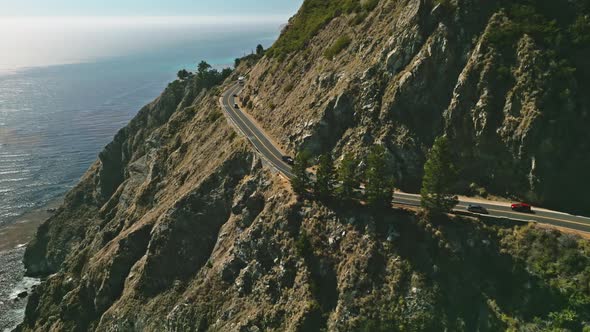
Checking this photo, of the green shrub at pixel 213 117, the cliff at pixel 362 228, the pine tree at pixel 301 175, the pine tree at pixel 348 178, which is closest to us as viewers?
the cliff at pixel 362 228

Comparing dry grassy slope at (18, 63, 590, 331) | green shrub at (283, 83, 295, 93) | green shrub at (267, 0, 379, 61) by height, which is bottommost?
dry grassy slope at (18, 63, 590, 331)

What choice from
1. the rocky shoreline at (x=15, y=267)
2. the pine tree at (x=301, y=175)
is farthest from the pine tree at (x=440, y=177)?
the rocky shoreline at (x=15, y=267)

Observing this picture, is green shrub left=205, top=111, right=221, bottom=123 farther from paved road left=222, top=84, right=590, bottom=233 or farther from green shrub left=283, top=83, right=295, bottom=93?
green shrub left=283, top=83, right=295, bottom=93

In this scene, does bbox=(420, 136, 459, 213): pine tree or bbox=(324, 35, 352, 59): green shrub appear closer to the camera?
bbox=(420, 136, 459, 213): pine tree

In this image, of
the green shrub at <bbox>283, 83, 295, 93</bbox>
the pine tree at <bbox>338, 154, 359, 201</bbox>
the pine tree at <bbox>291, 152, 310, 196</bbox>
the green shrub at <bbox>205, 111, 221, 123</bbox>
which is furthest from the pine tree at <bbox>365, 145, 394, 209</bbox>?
the green shrub at <bbox>205, 111, 221, 123</bbox>

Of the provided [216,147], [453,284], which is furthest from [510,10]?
[216,147]

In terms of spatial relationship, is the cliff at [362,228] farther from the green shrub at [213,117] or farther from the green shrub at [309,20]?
the green shrub at [213,117]

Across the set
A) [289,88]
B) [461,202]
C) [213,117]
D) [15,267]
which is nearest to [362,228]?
[461,202]

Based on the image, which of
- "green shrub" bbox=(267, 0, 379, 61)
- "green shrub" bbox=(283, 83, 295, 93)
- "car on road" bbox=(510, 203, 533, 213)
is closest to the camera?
"car on road" bbox=(510, 203, 533, 213)
